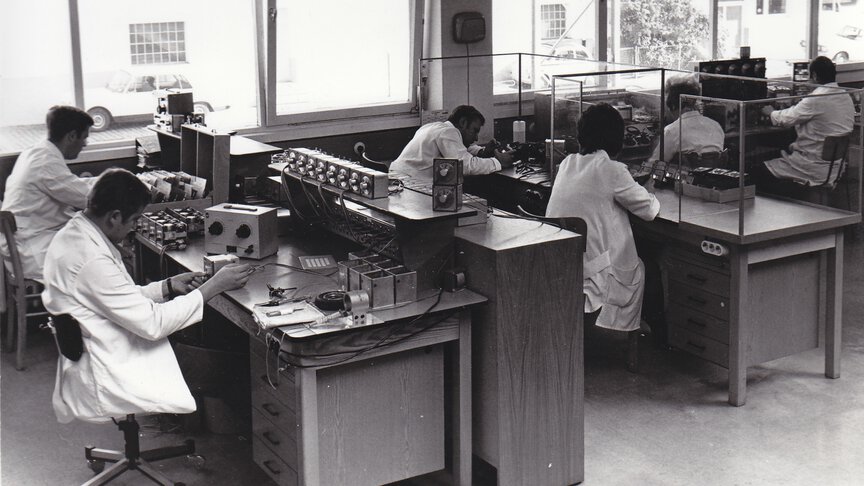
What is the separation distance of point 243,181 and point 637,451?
7.86 ft

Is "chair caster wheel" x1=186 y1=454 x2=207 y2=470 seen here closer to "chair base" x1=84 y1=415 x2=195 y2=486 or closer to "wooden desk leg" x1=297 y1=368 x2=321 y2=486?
"chair base" x1=84 y1=415 x2=195 y2=486

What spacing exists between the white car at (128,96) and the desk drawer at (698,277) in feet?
10.5

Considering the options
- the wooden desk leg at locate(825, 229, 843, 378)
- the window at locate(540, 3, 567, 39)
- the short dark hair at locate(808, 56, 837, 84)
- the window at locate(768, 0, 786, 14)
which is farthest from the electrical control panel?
the window at locate(768, 0, 786, 14)

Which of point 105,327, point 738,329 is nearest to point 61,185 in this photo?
point 105,327

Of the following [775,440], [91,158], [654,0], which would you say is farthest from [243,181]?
[654,0]

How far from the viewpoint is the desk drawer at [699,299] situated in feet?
14.9

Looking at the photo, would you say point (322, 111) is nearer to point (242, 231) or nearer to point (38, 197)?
point (38, 197)

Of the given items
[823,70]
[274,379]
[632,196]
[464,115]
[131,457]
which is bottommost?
[131,457]

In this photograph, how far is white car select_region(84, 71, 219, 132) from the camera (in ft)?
19.7

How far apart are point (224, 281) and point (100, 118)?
2.87 metres

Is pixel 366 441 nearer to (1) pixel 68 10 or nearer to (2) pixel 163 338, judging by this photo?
(2) pixel 163 338

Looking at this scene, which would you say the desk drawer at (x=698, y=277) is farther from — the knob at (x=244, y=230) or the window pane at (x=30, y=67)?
the window pane at (x=30, y=67)

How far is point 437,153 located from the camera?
20.2 feet

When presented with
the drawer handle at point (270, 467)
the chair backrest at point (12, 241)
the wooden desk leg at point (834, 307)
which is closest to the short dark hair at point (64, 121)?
the chair backrest at point (12, 241)
